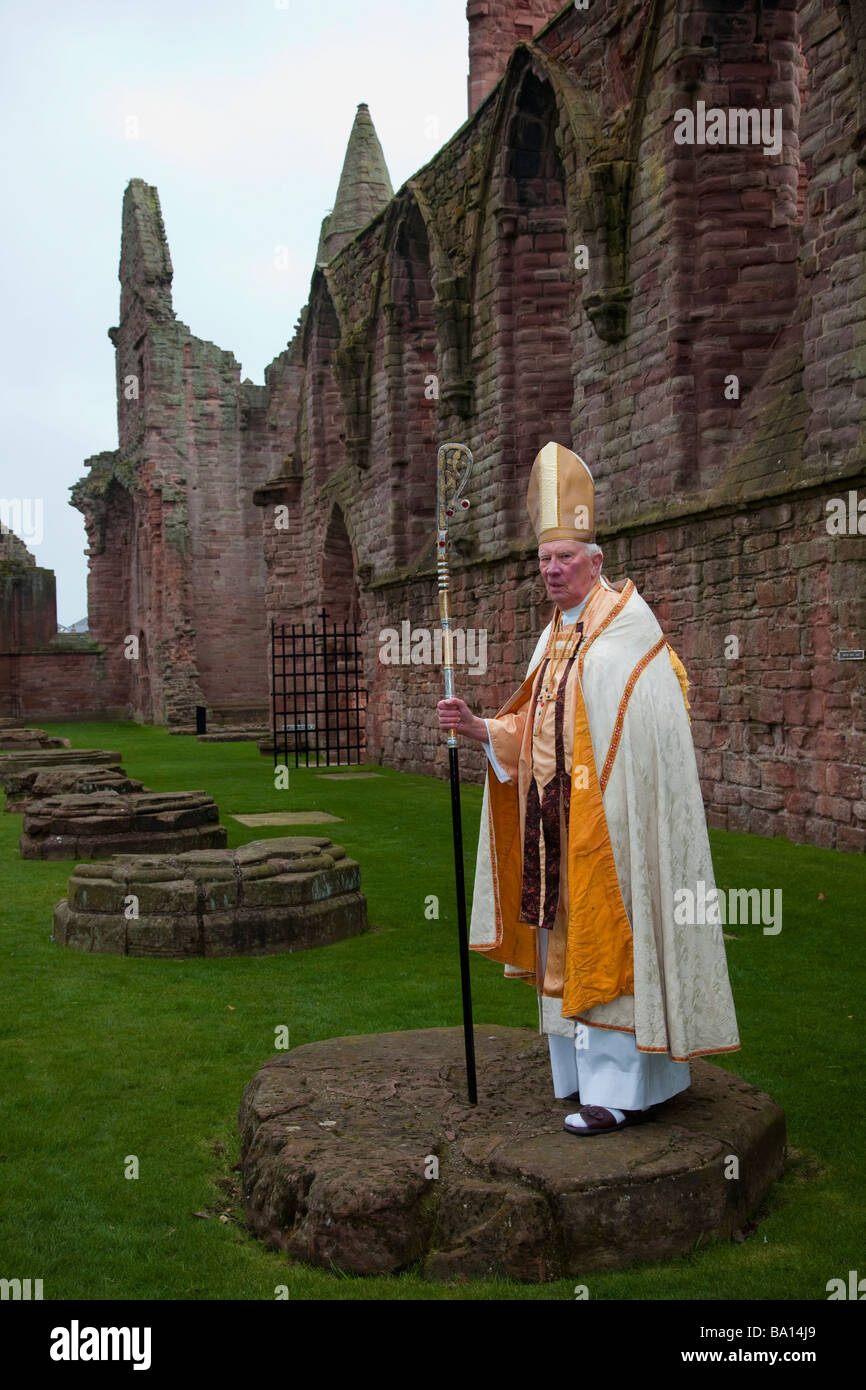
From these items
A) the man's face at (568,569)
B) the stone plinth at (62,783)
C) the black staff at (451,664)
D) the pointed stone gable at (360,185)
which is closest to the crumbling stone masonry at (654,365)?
the pointed stone gable at (360,185)

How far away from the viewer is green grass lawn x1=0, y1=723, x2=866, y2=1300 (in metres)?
3.37

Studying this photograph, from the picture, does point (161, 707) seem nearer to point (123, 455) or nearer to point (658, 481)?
point (123, 455)

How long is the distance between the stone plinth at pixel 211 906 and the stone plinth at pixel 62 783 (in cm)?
512

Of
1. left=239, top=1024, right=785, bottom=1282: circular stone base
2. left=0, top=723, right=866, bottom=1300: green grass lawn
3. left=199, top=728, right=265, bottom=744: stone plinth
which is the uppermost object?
left=199, top=728, right=265, bottom=744: stone plinth

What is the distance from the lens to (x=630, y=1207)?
3369mm

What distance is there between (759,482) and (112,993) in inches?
271

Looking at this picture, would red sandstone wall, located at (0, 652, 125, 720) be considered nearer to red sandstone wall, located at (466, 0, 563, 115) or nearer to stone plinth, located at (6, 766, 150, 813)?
red sandstone wall, located at (466, 0, 563, 115)

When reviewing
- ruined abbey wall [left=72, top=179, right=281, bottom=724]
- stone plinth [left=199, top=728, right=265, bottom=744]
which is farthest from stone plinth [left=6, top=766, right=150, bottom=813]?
ruined abbey wall [left=72, top=179, right=281, bottom=724]

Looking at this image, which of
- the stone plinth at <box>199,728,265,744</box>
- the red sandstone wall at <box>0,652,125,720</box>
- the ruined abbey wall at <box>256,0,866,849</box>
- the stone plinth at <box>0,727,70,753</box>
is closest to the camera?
the ruined abbey wall at <box>256,0,866,849</box>

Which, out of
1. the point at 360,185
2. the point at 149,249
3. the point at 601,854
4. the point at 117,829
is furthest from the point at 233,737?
the point at 601,854

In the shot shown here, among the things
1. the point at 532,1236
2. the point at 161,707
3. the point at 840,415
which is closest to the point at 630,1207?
the point at 532,1236

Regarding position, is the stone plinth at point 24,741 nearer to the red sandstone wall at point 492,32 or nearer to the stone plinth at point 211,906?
the red sandstone wall at point 492,32

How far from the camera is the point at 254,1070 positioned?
509 cm

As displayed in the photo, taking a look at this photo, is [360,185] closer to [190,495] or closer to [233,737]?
[233,737]
